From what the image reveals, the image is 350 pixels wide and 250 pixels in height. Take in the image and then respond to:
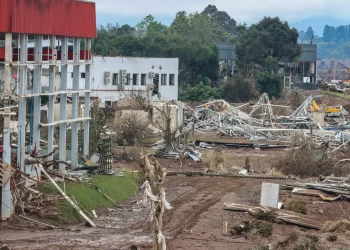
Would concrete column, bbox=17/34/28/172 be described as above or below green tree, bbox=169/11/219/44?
below

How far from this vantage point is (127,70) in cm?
6575

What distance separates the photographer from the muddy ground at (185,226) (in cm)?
1972

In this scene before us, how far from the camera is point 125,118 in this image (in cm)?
4775

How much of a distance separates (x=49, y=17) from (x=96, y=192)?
511 cm

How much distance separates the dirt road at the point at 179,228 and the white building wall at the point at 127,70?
32.8 meters

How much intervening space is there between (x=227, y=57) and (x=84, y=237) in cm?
8078

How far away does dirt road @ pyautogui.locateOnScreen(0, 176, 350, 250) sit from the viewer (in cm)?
1956

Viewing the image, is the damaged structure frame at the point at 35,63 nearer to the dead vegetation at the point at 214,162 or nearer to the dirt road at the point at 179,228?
the dirt road at the point at 179,228

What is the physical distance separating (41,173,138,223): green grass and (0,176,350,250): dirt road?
1.46 ft

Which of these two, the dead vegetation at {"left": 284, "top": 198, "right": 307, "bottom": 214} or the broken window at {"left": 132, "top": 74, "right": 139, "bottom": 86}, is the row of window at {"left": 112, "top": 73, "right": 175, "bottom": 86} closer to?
the broken window at {"left": 132, "top": 74, "right": 139, "bottom": 86}

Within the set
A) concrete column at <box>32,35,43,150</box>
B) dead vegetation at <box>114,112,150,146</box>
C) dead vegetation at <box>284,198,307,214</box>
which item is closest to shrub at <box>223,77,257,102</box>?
dead vegetation at <box>114,112,150,146</box>

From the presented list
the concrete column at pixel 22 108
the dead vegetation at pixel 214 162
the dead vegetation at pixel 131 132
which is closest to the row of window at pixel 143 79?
the dead vegetation at pixel 131 132

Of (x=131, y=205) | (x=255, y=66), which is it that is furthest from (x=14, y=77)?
(x=255, y=66)

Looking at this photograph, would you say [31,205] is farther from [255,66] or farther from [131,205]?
[255,66]
